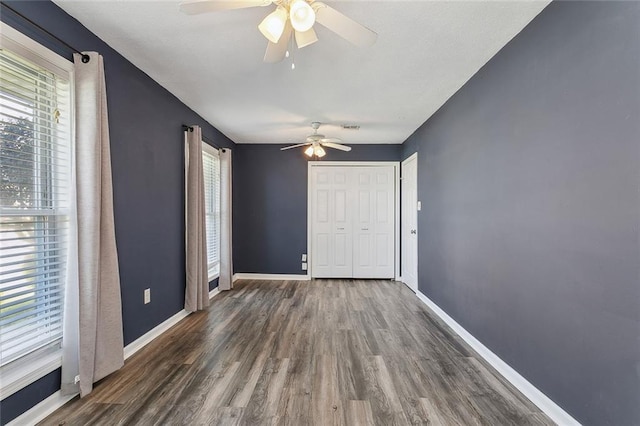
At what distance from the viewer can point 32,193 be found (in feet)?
5.65

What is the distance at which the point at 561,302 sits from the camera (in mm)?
1693

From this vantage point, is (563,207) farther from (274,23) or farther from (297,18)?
(274,23)

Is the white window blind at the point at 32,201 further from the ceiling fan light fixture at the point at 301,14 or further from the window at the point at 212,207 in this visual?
the window at the point at 212,207

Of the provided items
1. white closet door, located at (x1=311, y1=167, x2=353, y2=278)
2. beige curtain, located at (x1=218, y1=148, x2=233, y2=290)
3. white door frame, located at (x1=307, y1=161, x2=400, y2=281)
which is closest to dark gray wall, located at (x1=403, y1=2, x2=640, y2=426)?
white door frame, located at (x1=307, y1=161, x2=400, y2=281)

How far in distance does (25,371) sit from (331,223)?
13.8ft

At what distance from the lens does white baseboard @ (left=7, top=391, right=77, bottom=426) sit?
1.61m

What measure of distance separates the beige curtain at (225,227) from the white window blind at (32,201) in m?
2.57

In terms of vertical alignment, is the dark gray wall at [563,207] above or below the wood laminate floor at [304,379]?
above

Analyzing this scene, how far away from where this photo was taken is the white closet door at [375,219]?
5.30 meters

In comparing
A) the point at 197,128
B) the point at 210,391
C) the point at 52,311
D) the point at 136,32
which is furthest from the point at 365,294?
the point at 136,32

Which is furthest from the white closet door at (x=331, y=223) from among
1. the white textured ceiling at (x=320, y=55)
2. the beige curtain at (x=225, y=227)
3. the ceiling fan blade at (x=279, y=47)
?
the ceiling fan blade at (x=279, y=47)

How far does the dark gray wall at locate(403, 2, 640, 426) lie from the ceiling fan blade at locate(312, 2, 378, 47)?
1.13 meters

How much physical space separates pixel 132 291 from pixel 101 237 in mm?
752

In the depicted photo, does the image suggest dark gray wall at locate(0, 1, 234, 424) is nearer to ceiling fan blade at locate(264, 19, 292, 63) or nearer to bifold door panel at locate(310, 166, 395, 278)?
ceiling fan blade at locate(264, 19, 292, 63)
